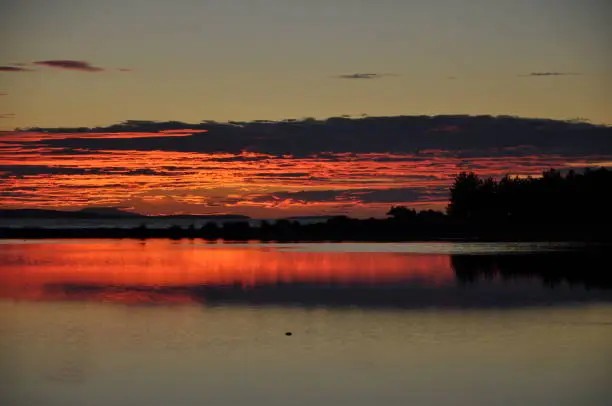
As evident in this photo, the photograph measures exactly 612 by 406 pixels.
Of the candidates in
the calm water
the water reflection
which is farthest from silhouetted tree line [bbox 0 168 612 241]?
the calm water

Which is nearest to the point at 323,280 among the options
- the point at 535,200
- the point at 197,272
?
the point at 197,272

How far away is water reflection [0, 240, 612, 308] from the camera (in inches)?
1206

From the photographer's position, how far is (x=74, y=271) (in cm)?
4547

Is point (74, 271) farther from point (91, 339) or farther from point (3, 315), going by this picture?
point (91, 339)

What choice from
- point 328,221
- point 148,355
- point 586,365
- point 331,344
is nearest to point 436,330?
point 331,344

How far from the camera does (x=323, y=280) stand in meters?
37.9

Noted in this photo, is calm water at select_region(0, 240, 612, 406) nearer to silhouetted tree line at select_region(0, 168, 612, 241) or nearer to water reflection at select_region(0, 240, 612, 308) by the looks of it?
water reflection at select_region(0, 240, 612, 308)

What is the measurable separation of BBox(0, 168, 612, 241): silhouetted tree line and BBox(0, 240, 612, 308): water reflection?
36.8m

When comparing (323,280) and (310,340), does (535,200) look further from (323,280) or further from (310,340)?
(310,340)

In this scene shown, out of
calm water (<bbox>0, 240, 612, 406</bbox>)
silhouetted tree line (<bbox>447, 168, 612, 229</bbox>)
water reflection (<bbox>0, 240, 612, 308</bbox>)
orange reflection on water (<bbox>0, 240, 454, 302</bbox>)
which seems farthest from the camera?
silhouetted tree line (<bbox>447, 168, 612, 229</bbox>)

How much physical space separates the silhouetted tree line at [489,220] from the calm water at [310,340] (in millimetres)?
53049

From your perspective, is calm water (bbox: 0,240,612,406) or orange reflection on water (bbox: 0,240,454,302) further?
orange reflection on water (bbox: 0,240,454,302)

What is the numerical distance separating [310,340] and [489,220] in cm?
8004

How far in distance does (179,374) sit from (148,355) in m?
2.07
